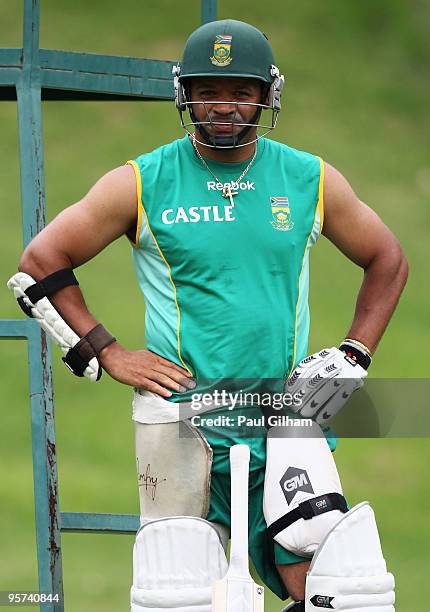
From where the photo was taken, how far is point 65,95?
521cm

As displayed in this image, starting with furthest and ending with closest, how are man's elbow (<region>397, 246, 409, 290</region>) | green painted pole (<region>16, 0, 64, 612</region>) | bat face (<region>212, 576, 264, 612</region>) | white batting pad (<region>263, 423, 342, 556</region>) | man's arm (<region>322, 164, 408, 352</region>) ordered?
green painted pole (<region>16, 0, 64, 612</region>) → man's elbow (<region>397, 246, 409, 290</region>) → man's arm (<region>322, 164, 408, 352</region>) → white batting pad (<region>263, 423, 342, 556</region>) → bat face (<region>212, 576, 264, 612</region>)

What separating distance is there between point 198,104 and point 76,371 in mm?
783

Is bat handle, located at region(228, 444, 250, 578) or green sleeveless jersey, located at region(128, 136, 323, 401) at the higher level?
green sleeveless jersey, located at region(128, 136, 323, 401)

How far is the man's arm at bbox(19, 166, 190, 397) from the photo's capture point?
164 inches

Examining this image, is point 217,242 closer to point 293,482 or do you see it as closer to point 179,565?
point 293,482

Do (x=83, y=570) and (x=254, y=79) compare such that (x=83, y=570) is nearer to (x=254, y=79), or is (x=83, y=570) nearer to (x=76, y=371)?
(x=76, y=371)

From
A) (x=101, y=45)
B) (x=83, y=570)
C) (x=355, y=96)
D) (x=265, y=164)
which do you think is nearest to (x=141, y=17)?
(x=101, y=45)

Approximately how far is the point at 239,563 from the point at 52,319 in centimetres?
83

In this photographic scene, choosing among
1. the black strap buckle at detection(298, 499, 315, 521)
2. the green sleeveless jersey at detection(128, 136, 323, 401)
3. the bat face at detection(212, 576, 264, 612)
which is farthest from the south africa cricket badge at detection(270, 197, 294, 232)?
the bat face at detection(212, 576, 264, 612)

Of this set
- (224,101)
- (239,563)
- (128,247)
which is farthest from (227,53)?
(128,247)

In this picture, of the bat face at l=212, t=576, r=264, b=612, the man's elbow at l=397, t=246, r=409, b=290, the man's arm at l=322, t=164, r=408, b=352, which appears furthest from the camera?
the man's elbow at l=397, t=246, r=409, b=290

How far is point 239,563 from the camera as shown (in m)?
3.96

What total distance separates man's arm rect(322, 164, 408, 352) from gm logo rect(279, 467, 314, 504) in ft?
1.63

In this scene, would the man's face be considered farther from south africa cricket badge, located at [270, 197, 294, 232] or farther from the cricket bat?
the cricket bat
